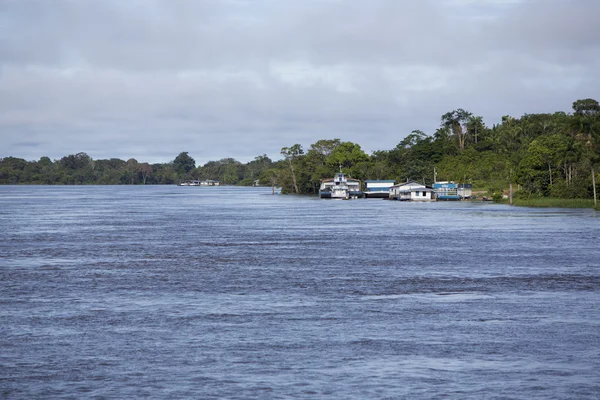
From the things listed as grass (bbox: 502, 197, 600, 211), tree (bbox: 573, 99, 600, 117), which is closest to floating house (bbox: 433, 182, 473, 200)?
tree (bbox: 573, 99, 600, 117)

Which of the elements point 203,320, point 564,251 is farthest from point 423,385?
point 564,251

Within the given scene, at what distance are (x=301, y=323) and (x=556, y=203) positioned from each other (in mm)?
101910

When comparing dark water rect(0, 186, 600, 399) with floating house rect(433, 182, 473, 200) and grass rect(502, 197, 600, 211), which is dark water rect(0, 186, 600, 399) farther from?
floating house rect(433, 182, 473, 200)

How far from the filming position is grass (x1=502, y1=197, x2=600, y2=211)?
116 meters

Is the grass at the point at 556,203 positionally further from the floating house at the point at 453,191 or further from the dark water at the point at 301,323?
the dark water at the point at 301,323

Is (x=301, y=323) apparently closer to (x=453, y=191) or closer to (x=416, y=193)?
(x=416, y=193)

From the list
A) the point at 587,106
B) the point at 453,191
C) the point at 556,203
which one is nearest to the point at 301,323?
the point at 556,203

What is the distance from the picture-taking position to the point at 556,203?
12019 cm

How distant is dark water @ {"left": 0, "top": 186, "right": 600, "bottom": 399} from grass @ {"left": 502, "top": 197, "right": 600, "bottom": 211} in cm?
6607

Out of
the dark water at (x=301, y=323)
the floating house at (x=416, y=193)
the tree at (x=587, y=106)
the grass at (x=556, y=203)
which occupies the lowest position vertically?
the dark water at (x=301, y=323)

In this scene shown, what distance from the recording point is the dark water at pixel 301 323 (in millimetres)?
18891

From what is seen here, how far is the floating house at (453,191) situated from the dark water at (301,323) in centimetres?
12837

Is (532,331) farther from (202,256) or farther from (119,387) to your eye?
(202,256)

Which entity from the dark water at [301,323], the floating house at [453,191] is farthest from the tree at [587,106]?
the dark water at [301,323]
